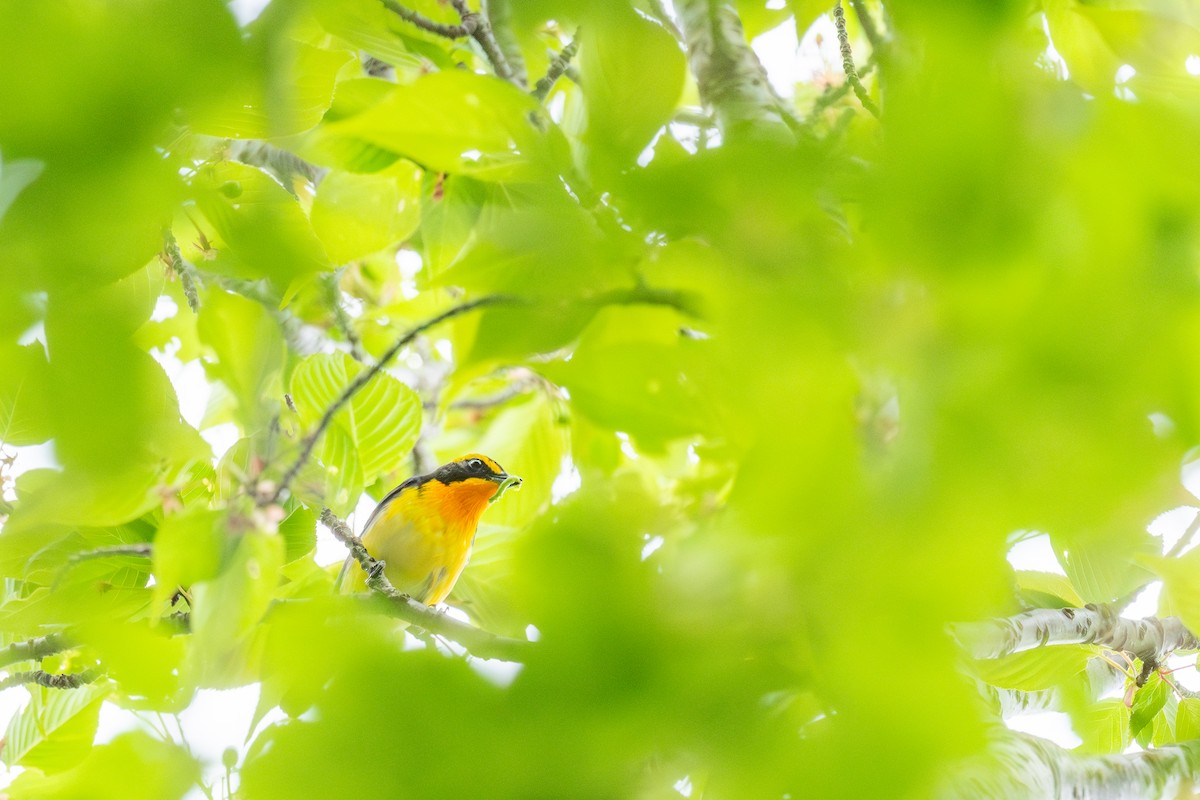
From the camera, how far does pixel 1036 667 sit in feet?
5.72

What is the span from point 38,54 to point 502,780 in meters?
0.52

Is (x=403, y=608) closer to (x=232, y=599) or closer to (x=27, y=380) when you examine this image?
(x=232, y=599)

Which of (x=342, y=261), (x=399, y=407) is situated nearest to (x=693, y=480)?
(x=342, y=261)

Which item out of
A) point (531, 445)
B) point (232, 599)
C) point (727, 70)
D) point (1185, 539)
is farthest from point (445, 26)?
point (1185, 539)

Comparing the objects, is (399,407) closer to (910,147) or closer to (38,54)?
(38,54)

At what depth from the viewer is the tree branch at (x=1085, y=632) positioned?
158cm

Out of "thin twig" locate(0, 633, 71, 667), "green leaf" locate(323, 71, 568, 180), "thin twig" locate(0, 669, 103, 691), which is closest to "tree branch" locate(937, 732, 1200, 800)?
"green leaf" locate(323, 71, 568, 180)

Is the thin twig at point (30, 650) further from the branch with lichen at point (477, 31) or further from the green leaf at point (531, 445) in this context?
the branch with lichen at point (477, 31)

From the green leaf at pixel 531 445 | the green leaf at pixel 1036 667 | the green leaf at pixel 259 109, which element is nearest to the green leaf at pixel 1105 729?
the green leaf at pixel 1036 667

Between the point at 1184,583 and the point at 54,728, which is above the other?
the point at 1184,583

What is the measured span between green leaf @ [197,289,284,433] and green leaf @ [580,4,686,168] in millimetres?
406

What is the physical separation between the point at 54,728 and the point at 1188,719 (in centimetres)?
259

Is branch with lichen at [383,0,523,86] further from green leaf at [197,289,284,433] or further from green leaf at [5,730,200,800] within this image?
green leaf at [5,730,200,800]

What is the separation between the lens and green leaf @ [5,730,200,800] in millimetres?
701
